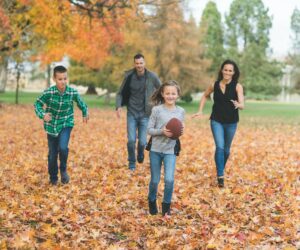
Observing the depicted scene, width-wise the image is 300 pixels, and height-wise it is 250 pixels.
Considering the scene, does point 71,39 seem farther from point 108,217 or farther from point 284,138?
point 108,217

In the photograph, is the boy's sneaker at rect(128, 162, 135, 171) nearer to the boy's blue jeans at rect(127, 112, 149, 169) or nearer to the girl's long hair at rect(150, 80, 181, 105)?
the boy's blue jeans at rect(127, 112, 149, 169)

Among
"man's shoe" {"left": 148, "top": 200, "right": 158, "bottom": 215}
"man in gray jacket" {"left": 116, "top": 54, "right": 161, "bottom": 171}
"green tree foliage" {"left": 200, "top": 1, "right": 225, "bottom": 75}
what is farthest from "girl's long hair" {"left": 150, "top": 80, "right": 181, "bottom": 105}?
"green tree foliage" {"left": 200, "top": 1, "right": 225, "bottom": 75}

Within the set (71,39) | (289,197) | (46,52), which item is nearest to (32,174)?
(289,197)

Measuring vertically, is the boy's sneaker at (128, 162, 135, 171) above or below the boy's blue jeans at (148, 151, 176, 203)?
below

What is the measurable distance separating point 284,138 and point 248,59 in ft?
166

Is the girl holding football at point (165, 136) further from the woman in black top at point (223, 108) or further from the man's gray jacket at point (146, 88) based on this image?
the man's gray jacket at point (146, 88)

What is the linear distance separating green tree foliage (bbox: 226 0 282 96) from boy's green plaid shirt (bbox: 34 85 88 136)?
61.6m

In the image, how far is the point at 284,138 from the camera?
1897 centimetres

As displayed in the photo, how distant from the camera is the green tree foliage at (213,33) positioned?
6606cm

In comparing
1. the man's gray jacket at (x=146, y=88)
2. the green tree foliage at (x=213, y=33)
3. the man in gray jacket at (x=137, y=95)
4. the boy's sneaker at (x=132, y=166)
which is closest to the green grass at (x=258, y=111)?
the green tree foliage at (x=213, y=33)

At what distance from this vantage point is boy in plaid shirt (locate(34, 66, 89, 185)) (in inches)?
328

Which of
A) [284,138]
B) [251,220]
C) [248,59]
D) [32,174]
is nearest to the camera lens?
[251,220]

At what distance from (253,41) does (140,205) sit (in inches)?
2582

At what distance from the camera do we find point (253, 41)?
70.7 m
